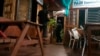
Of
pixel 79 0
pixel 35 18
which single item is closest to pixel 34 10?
pixel 35 18

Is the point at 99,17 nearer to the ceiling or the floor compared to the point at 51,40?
nearer to the ceiling

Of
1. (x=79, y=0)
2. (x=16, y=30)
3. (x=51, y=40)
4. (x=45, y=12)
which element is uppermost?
(x=79, y=0)

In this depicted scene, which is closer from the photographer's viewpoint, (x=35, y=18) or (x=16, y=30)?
(x=16, y=30)

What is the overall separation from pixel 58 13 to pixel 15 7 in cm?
662

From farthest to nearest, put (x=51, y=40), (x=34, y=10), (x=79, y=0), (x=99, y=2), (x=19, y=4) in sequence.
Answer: (x=51, y=40) → (x=34, y=10) → (x=19, y=4) → (x=79, y=0) → (x=99, y=2)

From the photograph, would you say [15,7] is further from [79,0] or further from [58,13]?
[58,13]

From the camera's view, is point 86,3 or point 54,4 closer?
point 86,3

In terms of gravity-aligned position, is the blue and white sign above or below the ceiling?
below

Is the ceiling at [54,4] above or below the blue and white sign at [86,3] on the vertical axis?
above

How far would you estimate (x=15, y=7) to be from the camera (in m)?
6.19

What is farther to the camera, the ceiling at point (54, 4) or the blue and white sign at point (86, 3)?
the ceiling at point (54, 4)

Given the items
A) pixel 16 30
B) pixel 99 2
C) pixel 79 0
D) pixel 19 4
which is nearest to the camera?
pixel 16 30

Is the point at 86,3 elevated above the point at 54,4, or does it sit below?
below

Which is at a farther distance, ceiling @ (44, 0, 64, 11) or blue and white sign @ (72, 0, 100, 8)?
ceiling @ (44, 0, 64, 11)
